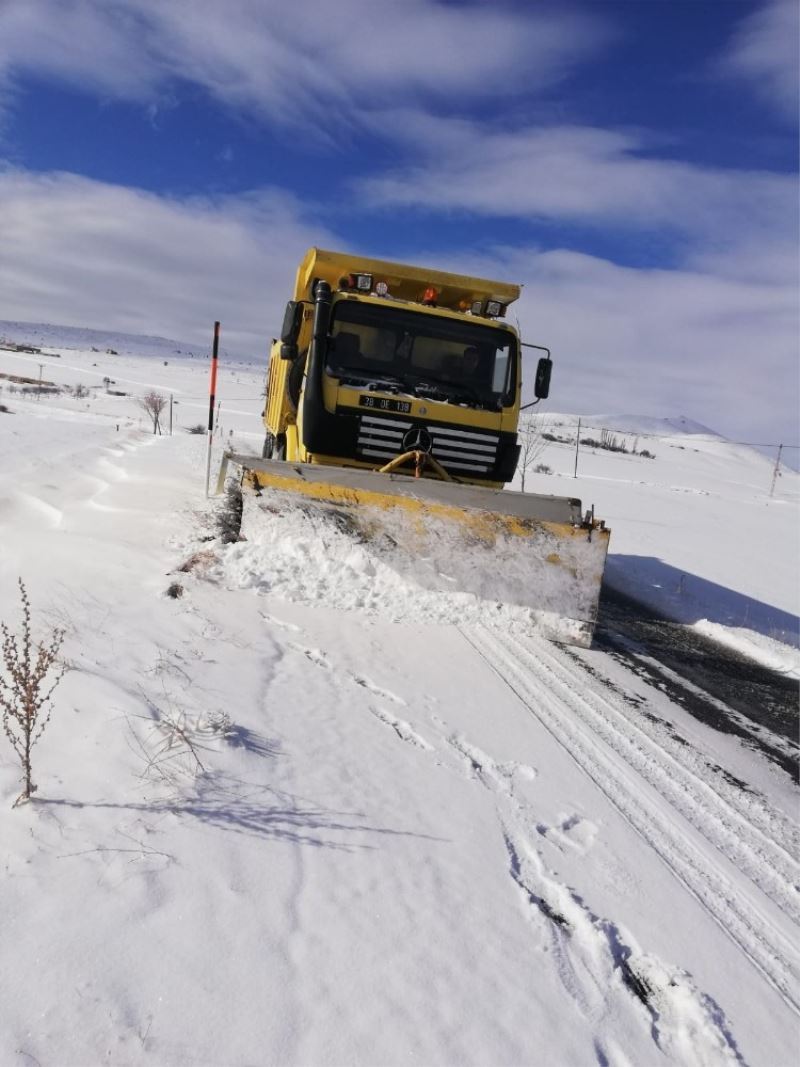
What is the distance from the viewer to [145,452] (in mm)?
16969

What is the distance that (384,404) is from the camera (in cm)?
714

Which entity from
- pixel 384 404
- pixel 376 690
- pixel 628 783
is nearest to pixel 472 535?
pixel 384 404

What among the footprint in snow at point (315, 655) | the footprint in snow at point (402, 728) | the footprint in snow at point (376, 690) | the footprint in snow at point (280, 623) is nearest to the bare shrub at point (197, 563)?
the footprint in snow at point (280, 623)

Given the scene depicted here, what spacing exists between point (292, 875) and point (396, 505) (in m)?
4.13

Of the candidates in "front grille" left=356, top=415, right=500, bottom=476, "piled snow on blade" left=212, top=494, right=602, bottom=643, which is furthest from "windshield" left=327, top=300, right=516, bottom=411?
"piled snow on blade" left=212, top=494, right=602, bottom=643

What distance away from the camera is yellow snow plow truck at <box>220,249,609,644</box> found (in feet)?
19.9

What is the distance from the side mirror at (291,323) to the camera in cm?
772

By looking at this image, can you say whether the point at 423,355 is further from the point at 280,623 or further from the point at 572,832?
the point at 572,832

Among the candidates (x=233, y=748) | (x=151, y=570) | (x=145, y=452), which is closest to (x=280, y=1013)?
(x=233, y=748)

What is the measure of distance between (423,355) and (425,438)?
106cm

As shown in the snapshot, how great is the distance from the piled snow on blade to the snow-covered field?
1.12 ft

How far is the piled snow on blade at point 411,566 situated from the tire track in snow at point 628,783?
37cm

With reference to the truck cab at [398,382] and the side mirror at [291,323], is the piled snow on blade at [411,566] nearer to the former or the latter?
the truck cab at [398,382]

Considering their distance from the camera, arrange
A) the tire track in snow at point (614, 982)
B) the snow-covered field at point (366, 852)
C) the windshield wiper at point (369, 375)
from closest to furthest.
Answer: the snow-covered field at point (366, 852) → the tire track in snow at point (614, 982) → the windshield wiper at point (369, 375)
